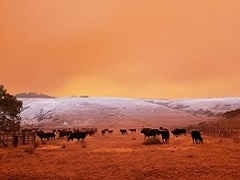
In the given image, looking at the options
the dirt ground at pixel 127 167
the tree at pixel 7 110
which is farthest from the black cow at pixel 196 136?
the tree at pixel 7 110

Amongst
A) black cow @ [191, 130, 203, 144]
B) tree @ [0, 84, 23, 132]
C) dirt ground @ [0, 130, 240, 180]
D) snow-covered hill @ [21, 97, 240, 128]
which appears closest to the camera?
dirt ground @ [0, 130, 240, 180]

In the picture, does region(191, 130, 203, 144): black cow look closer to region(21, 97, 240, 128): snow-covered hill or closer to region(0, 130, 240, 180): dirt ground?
region(0, 130, 240, 180): dirt ground

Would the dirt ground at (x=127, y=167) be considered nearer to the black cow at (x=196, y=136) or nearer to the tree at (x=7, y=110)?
the black cow at (x=196, y=136)

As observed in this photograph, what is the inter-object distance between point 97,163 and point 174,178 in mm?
5661

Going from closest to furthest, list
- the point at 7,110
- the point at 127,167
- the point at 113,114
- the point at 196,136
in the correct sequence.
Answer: the point at 127,167
the point at 196,136
the point at 7,110
the point at 113,114

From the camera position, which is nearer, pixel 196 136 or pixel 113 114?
pixel 196 136

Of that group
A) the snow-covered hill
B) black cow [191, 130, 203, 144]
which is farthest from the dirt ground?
the snow-covered hill

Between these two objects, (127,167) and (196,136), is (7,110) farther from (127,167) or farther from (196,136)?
(127,167)

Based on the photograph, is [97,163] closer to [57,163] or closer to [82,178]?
[57,163]

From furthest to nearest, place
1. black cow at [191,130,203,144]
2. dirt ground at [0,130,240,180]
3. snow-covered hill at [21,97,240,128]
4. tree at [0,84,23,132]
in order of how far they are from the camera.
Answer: snow-covered hill at [21,97,240,128] < tree at [0,84,23,132] < black cow at [191,130,203,144] < dirt ground at [0,130,240,180]

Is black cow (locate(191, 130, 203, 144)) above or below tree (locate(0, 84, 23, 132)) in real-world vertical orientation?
below

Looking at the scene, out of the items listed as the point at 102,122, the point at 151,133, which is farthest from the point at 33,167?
the point at 102,122

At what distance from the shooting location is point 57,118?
99.6 metres

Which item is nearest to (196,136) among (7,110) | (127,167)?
(127,167)
